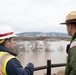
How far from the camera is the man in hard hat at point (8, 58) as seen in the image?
2416mm

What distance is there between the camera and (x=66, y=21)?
8.44 ft

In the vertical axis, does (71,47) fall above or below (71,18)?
below

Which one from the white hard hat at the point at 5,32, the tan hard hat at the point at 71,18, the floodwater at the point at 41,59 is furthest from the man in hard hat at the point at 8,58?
the floodwater at the point at 41,59

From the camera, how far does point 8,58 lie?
7.97 ft

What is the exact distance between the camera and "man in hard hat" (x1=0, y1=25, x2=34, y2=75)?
2.42 metres

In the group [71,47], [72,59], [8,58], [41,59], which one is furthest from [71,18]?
[41,59]

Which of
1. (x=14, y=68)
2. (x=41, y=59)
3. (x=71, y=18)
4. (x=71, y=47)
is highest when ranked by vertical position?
(x=71, y=18)

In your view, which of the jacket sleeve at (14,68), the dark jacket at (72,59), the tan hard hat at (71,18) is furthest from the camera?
the tan hard hat at (71,18)

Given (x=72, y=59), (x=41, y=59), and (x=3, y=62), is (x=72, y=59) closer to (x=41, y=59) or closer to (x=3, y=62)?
(x=3, y=62)

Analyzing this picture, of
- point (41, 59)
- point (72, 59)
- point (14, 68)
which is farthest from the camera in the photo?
point (41, 59)

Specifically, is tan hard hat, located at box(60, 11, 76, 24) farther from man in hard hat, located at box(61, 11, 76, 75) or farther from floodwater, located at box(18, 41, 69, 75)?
floodwater, located at box(18, 41, 69, 75)

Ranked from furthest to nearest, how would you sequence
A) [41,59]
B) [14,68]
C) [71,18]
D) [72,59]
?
[41,59], [71,18], [14,68], [72,59]

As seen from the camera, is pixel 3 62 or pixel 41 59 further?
pixel 41 59

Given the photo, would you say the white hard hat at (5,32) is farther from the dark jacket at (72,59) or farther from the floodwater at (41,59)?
the floodwater at (41,59)
